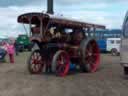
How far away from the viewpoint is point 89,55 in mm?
18641

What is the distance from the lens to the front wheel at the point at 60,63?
52.8 ft

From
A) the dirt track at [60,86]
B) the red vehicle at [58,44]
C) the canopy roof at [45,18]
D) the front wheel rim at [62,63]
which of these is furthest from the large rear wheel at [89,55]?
the dirt track at [60,86]

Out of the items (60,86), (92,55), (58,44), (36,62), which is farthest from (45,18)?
(60,86)

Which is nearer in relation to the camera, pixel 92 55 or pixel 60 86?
pixel 60 86

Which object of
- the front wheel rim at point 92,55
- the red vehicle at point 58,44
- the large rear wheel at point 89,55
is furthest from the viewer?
the front wheel rim at point 92,55

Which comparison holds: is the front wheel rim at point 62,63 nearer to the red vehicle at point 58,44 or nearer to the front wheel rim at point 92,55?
the red vehicle at point 58,44

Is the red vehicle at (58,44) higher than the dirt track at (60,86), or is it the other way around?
the red vehicle at (58,44)

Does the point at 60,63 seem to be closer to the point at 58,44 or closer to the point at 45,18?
the point at 58,44

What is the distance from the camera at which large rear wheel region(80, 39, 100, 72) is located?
705 inches

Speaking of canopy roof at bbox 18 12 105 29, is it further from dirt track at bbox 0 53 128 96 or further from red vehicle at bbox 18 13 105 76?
dirt track at bbox 0 53 128 96

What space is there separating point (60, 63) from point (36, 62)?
139 centimetres

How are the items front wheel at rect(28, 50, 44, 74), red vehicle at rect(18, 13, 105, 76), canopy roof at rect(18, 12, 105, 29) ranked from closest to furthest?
canopy roof at rect(18, 12, 105, 29)
red vehicle at rect(18, 13, 105, 76)
front wheel at rect(28, 50, 44, 74)

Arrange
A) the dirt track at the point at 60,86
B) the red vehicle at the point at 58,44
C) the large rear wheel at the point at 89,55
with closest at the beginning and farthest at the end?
the dirt track at the point at 60,86 < the red vehicle at the point at 58,44 < the large rear wheel at the point at 89,55

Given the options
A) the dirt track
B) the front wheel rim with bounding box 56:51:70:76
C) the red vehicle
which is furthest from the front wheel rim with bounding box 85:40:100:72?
the dirt track
